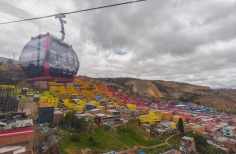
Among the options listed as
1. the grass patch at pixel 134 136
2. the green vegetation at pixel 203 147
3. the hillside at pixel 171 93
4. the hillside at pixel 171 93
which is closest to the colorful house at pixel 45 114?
the grass patch at pixel 134 136

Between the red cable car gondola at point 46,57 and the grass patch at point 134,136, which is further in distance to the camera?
the grass patch at point 134,136

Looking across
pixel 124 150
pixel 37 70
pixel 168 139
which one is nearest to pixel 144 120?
pixel 168 139

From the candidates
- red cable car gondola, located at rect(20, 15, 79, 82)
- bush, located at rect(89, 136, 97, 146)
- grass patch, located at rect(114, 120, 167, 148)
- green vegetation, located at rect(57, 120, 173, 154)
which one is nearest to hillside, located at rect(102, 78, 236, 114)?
grass patch, located at rect(114, 120, 167, 148)

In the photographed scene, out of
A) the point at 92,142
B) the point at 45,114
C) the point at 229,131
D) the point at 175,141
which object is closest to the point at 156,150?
the point at 175,141

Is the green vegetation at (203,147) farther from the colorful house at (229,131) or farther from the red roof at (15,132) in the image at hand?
the red roof at (15,132)

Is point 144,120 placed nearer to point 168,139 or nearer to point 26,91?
point 168,139

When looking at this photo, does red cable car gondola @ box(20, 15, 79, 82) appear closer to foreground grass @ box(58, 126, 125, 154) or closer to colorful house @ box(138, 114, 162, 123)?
foreground grass @ box(58, 126, 125, 154)
